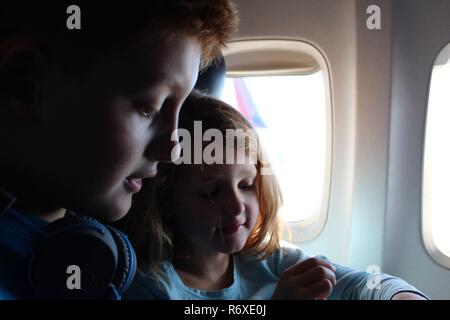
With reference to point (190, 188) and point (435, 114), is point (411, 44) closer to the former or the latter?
point (435, 114)

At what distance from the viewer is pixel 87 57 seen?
58 centimetres

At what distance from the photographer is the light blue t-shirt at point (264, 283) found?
73cm

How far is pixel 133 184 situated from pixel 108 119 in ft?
0.38

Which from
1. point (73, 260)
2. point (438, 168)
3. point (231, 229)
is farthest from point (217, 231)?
point (438, 168)

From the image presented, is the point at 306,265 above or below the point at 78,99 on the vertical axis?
below

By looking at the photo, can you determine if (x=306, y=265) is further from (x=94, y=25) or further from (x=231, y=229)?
(x=94, y=25)

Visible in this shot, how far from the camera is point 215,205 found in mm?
720

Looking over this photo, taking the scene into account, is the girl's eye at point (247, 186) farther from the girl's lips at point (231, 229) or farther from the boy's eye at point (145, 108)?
the boy's eye at point (145, 108)

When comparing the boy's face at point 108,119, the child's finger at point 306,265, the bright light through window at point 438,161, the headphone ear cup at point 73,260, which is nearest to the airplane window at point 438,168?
the bright light through window at point 438,161

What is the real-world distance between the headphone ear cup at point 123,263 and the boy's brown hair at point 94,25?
0.25 metres
